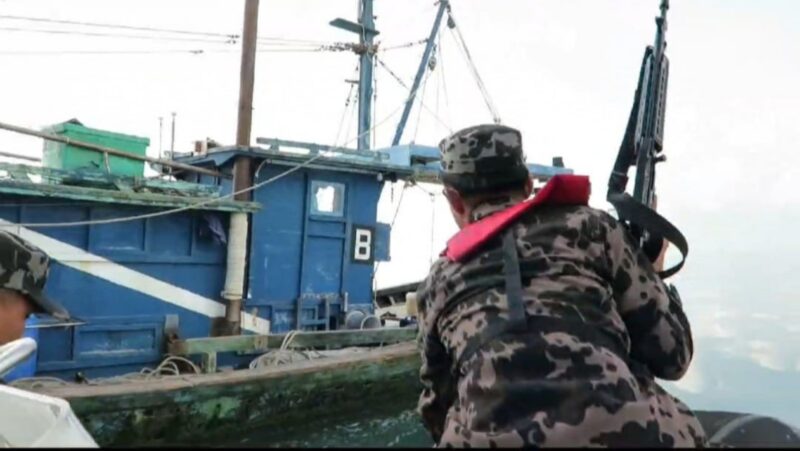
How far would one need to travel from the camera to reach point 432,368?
2010 millimetres

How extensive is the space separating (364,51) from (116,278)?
38.4ft

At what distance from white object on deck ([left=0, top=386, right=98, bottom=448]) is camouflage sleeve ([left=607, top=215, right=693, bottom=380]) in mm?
1714

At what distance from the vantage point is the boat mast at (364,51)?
1764 centimetres

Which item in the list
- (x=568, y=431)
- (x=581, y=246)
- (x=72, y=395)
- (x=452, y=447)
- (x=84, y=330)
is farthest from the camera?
(x=84, y=330)

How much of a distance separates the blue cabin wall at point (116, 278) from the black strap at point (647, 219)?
23.3 feet

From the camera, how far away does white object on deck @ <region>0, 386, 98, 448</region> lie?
226 centimetres

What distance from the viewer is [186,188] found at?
8.76 meters

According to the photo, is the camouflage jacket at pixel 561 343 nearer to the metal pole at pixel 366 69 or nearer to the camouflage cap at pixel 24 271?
the camouflage cap at pixel 24 271

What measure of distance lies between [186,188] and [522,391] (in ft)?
25.9

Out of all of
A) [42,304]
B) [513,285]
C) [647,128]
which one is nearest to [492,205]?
Answer: [513,285]

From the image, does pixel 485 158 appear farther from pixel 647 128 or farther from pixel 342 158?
pixel 342 158

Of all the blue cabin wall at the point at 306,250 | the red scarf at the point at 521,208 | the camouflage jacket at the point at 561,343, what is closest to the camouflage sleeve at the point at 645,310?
the camouflage jacket at the point at 561,343

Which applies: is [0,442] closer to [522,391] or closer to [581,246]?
[522,391]

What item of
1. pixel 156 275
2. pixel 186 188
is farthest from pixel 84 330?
pixel 186 188
